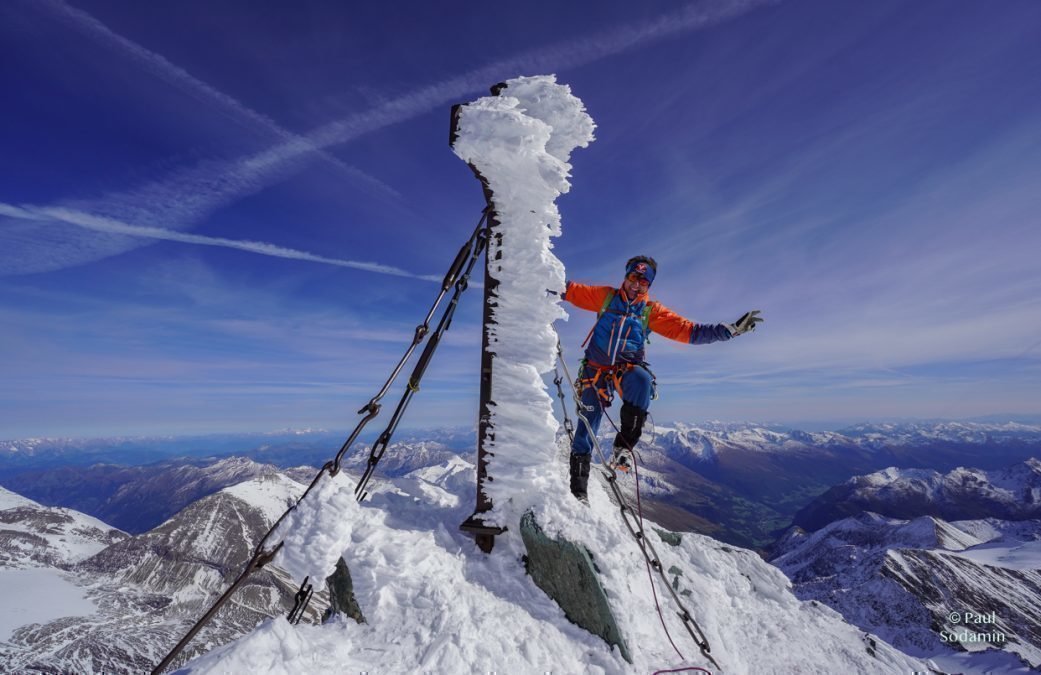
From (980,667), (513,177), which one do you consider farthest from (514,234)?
(980,667)

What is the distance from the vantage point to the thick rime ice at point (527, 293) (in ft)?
23.9

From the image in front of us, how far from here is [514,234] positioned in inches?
299

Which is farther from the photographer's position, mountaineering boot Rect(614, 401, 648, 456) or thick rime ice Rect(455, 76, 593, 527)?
mountaineering boot Rect(614, 401, 648, 456)

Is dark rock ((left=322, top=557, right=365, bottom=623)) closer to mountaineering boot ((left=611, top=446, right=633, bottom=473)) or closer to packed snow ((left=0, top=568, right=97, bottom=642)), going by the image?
mountaineering boot ((left=611, top=446, right=633, bottom=473))

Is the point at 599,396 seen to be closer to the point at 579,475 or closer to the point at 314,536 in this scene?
the point at 579,475

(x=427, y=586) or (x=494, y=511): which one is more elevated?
(x=494, y=511)

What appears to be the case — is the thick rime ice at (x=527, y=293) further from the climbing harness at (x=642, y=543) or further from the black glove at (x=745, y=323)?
the black glove at (x=745, y=323)

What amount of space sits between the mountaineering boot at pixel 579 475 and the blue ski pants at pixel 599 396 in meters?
0.16

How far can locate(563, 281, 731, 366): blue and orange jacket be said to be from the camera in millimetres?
8945

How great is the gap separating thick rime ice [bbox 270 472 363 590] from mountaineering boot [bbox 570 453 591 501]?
5.02 metres

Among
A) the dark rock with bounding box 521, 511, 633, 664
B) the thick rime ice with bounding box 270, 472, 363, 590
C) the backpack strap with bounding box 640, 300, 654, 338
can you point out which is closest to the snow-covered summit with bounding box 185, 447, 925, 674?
the dark rock with bounding box 521, 511, 633, 664

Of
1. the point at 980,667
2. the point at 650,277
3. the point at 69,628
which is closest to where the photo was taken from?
the point at 650,277

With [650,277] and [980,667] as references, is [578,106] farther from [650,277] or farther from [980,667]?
[980,667]

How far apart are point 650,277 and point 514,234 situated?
3163mm
